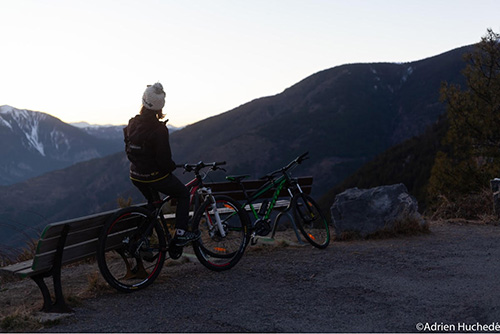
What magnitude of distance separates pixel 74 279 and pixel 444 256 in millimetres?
4893

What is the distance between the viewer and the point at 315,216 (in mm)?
7273

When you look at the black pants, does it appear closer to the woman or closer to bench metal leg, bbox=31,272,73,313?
the woman

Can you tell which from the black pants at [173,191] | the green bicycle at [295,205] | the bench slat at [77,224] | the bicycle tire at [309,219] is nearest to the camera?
the bench slat at [77,224]

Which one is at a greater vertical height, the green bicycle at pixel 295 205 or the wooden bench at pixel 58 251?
the wooden bench at pixel 58 251

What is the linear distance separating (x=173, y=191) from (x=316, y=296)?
1.83m

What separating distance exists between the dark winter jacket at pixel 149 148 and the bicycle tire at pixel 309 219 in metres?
2.44

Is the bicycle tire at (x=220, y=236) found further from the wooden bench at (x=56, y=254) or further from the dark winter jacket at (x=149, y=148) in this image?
the wooden bench at (x=56, y=254)

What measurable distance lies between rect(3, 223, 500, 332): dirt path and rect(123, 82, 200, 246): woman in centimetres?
83

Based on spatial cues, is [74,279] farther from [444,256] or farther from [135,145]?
[444,256]

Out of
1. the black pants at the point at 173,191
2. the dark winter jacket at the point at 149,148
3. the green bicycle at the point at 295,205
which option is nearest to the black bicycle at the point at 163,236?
the black pants at the point at 173,191

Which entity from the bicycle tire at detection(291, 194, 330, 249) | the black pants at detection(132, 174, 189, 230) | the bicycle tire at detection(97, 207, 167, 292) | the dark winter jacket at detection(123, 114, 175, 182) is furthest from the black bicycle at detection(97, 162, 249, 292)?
the bicycle tire at detection(291, 194, 330, 249)

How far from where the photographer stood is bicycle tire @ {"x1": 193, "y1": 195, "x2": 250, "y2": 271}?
5.78m

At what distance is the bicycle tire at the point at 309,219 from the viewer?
7.16 metres

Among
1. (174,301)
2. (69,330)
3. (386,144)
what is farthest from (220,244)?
(386,144)
